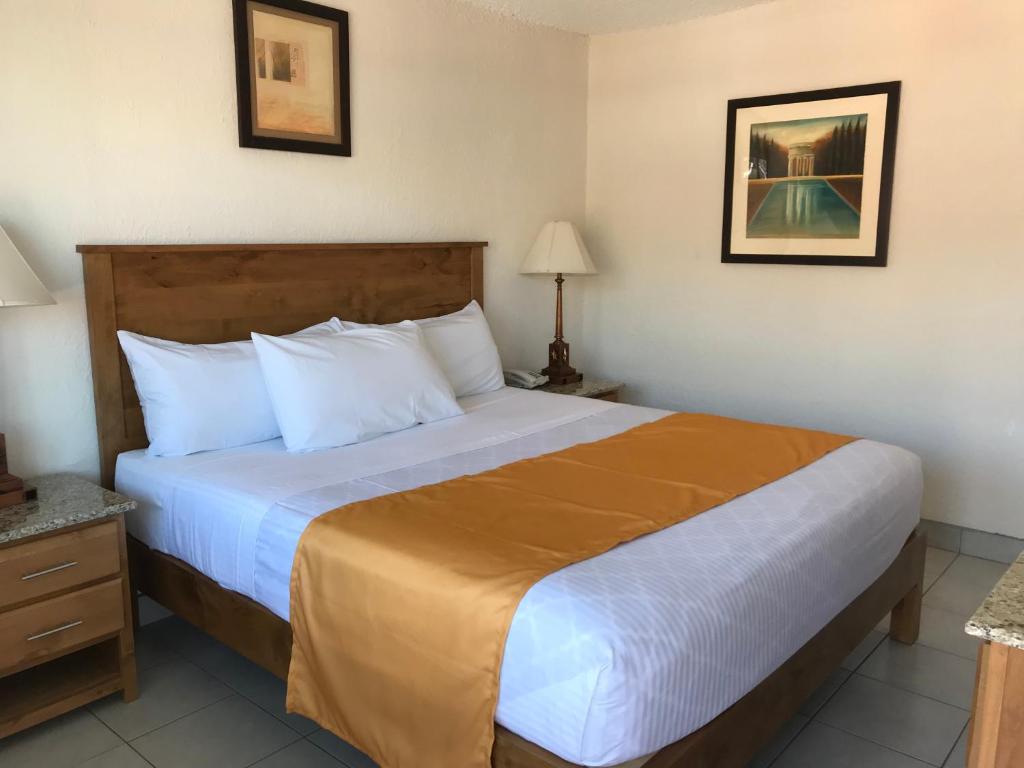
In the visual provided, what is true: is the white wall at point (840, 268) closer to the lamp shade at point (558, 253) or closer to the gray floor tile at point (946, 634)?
the lamp shade at point (558, 253)

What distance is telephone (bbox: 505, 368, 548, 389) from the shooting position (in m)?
3.84

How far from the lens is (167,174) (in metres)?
2.73

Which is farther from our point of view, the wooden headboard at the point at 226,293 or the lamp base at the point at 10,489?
the wooden headboard at the point at 226,293

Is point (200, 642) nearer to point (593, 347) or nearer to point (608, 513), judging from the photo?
point (608, 513)

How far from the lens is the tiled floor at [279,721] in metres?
2.10

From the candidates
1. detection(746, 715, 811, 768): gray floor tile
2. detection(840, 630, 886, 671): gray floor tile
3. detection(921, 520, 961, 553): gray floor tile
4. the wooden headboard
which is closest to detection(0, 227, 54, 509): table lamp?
the wooden headboard

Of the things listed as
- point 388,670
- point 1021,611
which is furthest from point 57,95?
point 1021,611

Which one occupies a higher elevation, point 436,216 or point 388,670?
point 436,216

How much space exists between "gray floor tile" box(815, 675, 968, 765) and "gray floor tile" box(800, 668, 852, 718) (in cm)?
2

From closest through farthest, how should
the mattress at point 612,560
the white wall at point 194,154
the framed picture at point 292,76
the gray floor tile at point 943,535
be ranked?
1. the mattress at point 612,560
2. the white wall at point 194,154
3. the framed picture at point 292,76
4. the gray floor tile at point 943,535

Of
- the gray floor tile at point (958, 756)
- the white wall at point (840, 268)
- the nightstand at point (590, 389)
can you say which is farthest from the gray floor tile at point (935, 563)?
the nightstand at point (590, 389)

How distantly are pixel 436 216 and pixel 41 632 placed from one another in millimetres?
2287

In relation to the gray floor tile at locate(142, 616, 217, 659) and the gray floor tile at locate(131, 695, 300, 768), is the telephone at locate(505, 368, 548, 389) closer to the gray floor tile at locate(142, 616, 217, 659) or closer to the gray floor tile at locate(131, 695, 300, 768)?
the gray floor tile at locate(142, 616, 217, 659)

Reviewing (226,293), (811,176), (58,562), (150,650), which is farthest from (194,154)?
(811,176)
